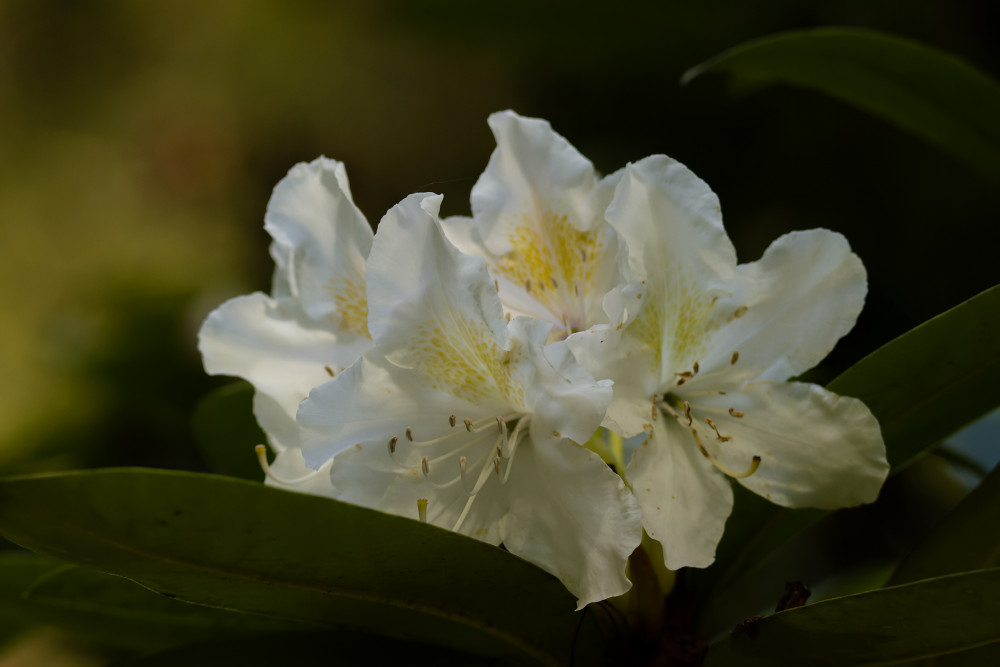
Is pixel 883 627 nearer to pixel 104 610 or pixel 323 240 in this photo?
pixel 323 240

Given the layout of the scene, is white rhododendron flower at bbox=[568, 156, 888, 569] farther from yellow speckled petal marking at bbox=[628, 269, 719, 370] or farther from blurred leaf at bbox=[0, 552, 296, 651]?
blurred leaf at bbox=[0, 552, 296, 651]

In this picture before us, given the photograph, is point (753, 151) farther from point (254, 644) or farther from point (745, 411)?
point (254, 644)

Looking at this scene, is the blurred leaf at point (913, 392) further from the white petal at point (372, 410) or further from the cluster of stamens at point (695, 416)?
the white petal at point (372, 410)

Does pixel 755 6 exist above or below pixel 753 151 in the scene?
above

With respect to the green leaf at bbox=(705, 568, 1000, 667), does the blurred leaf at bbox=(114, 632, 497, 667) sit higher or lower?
higher

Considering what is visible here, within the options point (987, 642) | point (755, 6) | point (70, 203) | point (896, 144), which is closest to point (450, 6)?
point (755, 6)

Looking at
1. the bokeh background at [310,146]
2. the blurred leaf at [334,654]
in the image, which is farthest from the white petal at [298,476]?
the bokeh background at [310,146]

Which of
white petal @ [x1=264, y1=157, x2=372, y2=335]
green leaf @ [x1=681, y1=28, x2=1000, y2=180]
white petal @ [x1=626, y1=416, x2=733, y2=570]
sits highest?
green leaf @ [x1=681, y1=28, x2=1000, y2=180]

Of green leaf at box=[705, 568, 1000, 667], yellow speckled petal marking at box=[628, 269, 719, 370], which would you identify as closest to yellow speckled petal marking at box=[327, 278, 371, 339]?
yellow speckled petal marking at box=[628, 269, 719, 370]
